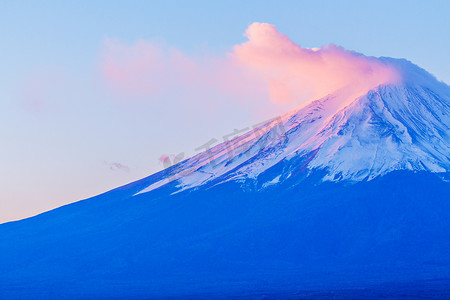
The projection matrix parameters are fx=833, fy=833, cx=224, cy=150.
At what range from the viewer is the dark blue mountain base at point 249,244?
221 ft

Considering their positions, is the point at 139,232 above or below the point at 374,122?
below

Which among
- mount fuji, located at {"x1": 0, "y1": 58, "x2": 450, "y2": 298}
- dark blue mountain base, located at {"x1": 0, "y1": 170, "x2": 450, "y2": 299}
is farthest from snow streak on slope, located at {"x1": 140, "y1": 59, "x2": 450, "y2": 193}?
dark blue mountain base, located at {"x1": 0, "y1": 170, "x2": 450, "y2": 299}

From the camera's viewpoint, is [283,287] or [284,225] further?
[284,225]

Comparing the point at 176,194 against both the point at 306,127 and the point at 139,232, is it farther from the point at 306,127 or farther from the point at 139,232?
the point at 306,127

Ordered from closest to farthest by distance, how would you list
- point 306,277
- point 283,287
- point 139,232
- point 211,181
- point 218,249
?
point 283,287
point 306,277
point 218,249
point 139,232
point 211,181

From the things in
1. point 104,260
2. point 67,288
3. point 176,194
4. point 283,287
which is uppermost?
point 176,194

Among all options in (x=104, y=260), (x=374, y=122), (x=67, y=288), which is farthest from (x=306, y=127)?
(x=67, y=288)

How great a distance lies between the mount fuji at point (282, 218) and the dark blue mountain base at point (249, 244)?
6.6 inches

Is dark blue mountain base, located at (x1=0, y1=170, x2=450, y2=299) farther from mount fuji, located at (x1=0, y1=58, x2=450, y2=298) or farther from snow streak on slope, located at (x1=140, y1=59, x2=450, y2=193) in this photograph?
snow streak on slope, located at (x1=140, y1=59, x2=450, y2=193)

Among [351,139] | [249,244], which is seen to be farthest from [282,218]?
[351,139]

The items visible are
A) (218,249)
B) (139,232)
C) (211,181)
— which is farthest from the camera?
(211,181)

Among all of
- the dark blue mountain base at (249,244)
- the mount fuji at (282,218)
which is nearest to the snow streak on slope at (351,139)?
the mount fuji at (282,218)

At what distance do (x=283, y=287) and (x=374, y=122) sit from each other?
4044cm

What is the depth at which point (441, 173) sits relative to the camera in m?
88.2
